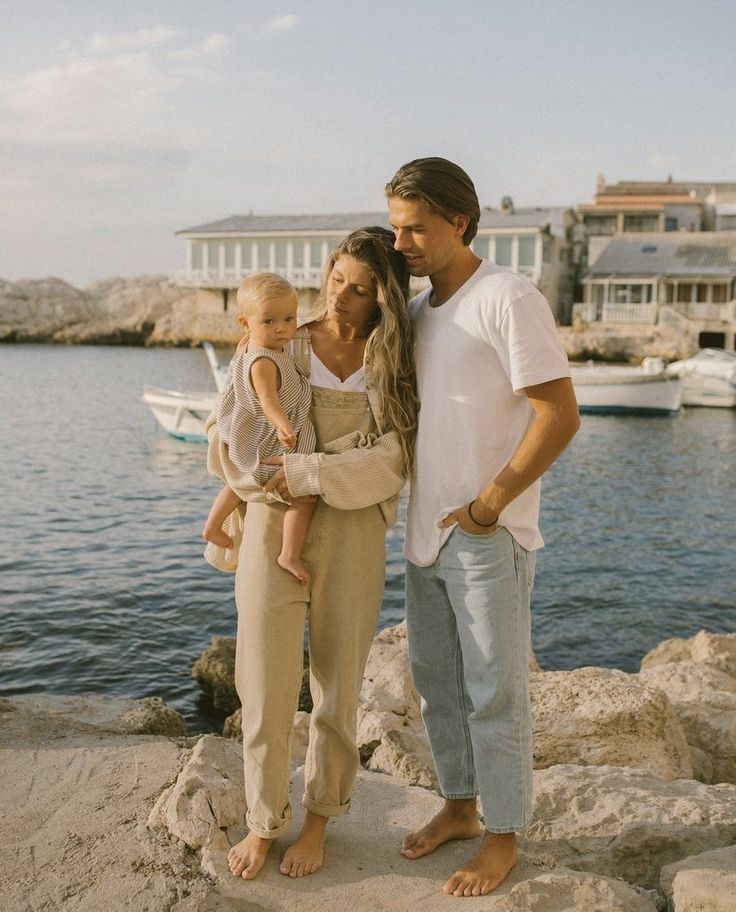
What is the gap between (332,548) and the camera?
3.04 m

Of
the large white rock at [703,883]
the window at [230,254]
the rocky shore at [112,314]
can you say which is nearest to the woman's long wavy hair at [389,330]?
the large white rock at [703,883]

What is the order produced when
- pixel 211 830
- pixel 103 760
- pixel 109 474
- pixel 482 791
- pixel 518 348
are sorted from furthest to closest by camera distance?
pixel 109 474 → pixel 103 760 → pixel 211 830 → pixel 482 791 → pixel 518 348

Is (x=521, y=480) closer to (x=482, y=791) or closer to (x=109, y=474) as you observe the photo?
(x=482, y=791)

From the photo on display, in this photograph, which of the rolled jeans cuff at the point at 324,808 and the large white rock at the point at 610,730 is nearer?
the rolled jeans cuff at the point at 324,808

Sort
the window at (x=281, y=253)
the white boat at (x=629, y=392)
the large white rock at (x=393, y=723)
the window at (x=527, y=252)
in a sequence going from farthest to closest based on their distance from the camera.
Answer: the window at (x=281, y=253)
the window at (x=527, y=252)
the white boat at (x=629, y=392)
the large white rock at (x=393, y=723)

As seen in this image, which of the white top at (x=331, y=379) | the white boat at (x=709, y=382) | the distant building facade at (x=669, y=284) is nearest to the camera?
the white top at (x=331, y=379)

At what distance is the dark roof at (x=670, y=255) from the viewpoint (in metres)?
47.6

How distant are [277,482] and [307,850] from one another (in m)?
1.25

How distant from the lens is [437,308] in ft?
10.1

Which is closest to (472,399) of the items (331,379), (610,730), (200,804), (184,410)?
(331,379)

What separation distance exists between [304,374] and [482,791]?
4.82ft

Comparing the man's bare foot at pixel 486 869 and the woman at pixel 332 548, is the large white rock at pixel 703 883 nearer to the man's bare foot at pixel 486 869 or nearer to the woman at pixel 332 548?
the man's bare foot at pixel 486 869

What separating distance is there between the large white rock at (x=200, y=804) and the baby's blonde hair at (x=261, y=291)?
169 cm

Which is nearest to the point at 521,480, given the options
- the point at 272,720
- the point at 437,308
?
the point at 437,308
